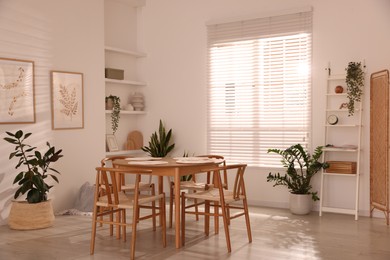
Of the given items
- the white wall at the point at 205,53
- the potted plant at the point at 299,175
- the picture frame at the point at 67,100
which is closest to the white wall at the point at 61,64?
the picture frame at the point at 67,100

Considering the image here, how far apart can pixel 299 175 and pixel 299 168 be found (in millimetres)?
119

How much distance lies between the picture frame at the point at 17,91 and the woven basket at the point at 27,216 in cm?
100

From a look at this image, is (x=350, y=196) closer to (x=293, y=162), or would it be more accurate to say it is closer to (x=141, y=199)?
(x=293, y=162)

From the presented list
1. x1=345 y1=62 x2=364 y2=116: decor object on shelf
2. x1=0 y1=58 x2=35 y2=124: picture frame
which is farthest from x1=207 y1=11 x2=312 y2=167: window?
x1=0 y1=58 x2=35 y2=124: picture frame

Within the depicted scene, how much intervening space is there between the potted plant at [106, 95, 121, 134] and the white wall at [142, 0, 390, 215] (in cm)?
68

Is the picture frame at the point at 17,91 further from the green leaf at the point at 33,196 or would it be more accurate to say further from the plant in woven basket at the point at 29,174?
the green leaf at the point at 33,196

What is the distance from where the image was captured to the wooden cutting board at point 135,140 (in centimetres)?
724

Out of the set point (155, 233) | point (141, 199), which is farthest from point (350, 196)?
point (141, 199)

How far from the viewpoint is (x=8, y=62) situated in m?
5.11

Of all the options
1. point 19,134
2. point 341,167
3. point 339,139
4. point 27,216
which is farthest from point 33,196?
point 339,139

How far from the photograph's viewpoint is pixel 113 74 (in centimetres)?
676

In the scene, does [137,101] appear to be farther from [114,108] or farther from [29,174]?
[29,174]

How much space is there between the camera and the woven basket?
488 centimetres

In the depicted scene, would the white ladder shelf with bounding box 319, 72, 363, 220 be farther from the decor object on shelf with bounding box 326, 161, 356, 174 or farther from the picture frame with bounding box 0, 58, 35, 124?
the picture frame with bounding box 0, 58, 35, 124
